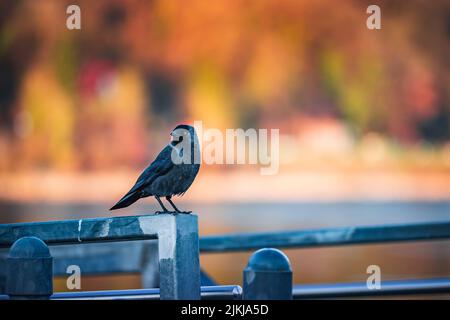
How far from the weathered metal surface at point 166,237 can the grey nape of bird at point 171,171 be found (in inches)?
24.2

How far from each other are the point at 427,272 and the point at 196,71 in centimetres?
3648

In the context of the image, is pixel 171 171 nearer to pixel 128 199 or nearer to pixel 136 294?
pixel 128 199

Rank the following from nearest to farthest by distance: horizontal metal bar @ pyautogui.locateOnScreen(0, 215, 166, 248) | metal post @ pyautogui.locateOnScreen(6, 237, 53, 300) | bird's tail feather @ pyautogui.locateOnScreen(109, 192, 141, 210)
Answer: metal post @ pyautogui.locateOnScreen(6, 237, 53, 300), horizontal metal bar @ pyautogui.locateOnScreen(0, 215, 166, 248), bird's tail feather @ pyautogui.locateOnScreen(109, 192, 141, 210)

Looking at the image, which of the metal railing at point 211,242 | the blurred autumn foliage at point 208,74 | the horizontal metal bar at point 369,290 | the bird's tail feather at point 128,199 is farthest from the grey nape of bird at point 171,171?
the blurred autumn foliage at point 208,74

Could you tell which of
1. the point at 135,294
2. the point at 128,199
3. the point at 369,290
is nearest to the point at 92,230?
the point at 135,294

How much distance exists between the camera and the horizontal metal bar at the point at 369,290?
5301 millimetres

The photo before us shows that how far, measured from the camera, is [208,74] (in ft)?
171

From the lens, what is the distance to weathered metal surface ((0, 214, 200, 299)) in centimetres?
404

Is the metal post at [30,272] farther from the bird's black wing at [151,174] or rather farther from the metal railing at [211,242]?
the bird's black wing at [151,174]

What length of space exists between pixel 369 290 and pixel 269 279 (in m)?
1.73

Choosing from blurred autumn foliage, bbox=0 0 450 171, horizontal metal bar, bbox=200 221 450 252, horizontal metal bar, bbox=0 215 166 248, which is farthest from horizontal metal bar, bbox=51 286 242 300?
blurred autumn foliage, bbox=0 0 450 171

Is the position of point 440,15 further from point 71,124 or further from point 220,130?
point 71,124

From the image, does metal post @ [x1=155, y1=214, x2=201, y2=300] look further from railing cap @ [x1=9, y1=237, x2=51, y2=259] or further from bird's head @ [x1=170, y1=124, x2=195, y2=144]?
bird's head @ [x1=170, y1=124, x2=195, y2=144]

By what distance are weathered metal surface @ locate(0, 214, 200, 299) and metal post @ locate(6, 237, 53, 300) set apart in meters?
0.31
